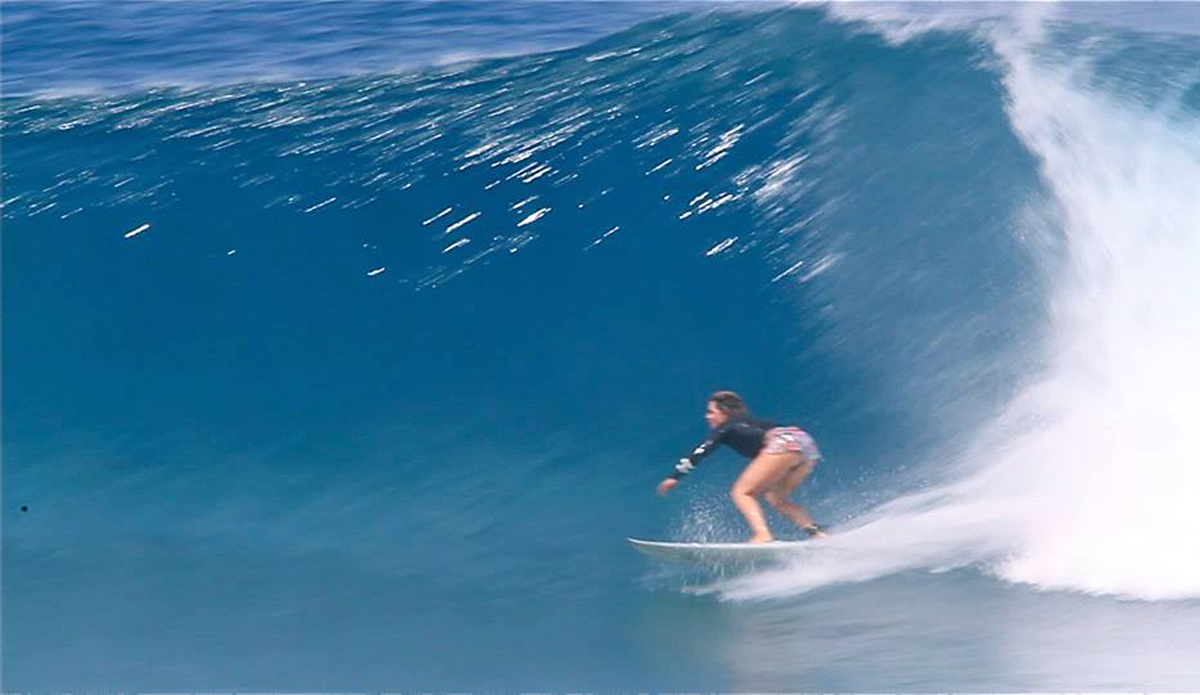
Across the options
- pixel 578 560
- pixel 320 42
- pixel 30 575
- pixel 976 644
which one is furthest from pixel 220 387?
pixel 976 644

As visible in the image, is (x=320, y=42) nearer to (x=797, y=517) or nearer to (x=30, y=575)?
(x=30, y=575)

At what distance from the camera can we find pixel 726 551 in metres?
7.37

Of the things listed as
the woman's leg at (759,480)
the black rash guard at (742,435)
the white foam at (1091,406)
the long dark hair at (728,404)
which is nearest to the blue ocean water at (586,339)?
the white foam at (1091,406)

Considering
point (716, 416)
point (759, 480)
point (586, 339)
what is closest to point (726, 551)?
point (759, 480)

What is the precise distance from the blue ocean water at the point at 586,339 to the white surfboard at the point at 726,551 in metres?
0.12

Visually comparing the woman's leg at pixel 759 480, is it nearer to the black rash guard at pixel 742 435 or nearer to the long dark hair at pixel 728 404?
the black rash guard at pixel 742 435

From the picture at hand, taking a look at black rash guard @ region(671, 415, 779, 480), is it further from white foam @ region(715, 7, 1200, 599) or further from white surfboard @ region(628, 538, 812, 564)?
white foam @ region(715, 7, 1200, 599)

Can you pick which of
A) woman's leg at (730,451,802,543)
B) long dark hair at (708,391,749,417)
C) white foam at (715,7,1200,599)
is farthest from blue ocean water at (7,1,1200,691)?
long dark hair at (708,391,749,417)

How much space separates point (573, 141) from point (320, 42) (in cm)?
299

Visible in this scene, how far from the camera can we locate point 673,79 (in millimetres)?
11086

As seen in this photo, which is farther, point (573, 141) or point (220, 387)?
point (573, 141)

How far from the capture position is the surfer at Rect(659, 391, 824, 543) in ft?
24.6

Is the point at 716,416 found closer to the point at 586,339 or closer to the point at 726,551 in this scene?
the point at 726,551

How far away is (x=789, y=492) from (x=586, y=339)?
2.30 m
